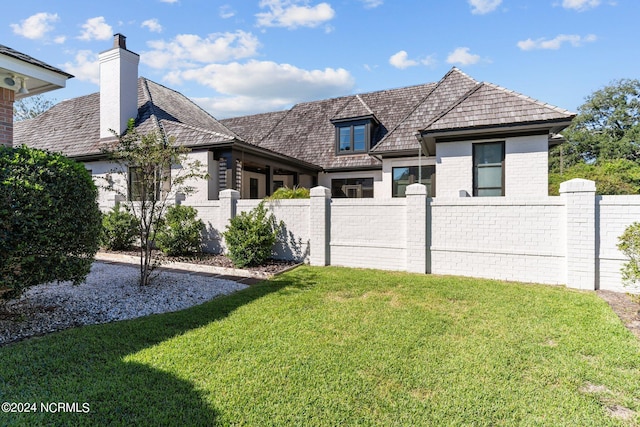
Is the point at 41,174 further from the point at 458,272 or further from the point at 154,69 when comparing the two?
the point at 154,69

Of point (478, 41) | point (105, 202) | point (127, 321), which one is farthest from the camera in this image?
point (105, 202)

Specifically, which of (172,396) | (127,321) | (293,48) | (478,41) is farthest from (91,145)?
(478,41)

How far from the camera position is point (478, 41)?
35.6 feet

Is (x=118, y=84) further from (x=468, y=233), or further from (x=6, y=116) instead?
(x=468, y=233)

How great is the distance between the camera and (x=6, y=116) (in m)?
5.56

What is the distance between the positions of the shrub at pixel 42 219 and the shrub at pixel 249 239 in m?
4.08

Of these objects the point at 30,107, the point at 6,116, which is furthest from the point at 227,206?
the point at 30,107

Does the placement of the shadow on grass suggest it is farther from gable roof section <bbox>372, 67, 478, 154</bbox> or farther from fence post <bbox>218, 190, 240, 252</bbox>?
gable roof section <bbox>372, 67, 478, 154</bbox>

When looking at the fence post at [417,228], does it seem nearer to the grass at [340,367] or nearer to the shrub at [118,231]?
the grass at [340,367]

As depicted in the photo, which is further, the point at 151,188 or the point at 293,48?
the point at 293,48

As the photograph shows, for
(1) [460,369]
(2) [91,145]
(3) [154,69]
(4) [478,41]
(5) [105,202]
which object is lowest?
(1) [460,369]

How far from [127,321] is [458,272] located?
6.93 metres

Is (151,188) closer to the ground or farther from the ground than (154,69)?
closer to the ground

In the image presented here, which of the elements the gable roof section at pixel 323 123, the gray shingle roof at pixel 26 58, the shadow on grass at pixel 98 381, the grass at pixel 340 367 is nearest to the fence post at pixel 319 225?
the grass at pixel 340 367
